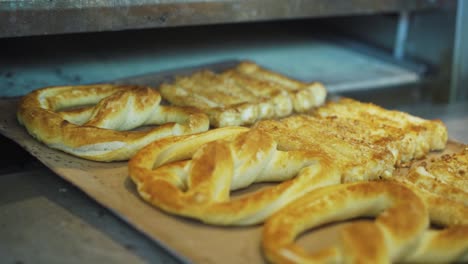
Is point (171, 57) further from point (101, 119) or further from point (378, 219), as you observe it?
point (378, 219)

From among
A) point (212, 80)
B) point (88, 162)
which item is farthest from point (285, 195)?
point (212, 80)

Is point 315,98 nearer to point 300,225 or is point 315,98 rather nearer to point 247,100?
point 247,100

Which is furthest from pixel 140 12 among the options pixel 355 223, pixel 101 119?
pixel 355 223

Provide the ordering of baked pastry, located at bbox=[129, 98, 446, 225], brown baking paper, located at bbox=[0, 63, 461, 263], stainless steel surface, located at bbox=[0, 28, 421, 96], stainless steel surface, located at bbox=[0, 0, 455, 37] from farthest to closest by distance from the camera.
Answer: stainless steel surface, located at bbox=[0, 28, 421, 96]
stainless steel surface, located at bbox=[0, 0, 455, 37]
baked pastry, located at bbox=[129, 98, 446, 225]
brown baking paper, located at bbox=[0, 63, 461, 263]

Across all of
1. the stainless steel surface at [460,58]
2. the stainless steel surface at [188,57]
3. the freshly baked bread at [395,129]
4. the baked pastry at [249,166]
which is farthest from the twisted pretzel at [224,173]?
the stainless steel surface at [460,58]

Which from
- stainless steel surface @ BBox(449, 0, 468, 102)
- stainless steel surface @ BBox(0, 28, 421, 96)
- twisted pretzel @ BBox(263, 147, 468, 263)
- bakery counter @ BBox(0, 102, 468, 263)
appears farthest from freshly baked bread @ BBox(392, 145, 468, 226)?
stainless steel surface @ BBox(449, 0, 468, 102)

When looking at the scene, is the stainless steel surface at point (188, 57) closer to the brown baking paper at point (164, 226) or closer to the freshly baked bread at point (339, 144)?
the freshly baked bread at point (339, 144)

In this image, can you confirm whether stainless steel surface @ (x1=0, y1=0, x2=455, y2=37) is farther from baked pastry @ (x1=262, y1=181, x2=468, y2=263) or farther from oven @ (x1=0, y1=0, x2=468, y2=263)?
baked pastry @ (x1=262, y1=181, x2=468, y2=263)
